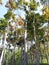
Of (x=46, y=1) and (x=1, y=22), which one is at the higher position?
(x=46, y=1)

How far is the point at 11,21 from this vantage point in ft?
90.4

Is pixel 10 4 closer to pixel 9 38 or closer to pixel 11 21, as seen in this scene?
pixel 11 21

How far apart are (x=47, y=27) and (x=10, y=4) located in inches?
243

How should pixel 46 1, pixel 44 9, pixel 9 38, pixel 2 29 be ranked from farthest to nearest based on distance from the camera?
pixel 9 38
pixel 2 29
pixel 46 1
pixel 44 9

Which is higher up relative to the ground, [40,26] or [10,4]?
[10,4]

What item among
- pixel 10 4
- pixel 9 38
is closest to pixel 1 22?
pixel 10 4

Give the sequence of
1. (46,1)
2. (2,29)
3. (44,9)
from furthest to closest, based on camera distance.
Result: (2,29) → (46,1) → (44,9)

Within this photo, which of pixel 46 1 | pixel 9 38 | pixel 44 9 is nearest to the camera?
pixel 44 9

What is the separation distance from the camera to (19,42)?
35812 millimetres

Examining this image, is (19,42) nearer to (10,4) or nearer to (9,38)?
(9,38)

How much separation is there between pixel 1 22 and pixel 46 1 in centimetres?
670

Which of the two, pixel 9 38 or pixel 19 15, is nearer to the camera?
pixel 19 15

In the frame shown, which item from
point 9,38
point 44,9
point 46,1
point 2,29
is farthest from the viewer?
point 9,38

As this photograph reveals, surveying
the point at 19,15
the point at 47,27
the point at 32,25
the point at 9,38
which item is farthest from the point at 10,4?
the point at 9,38
